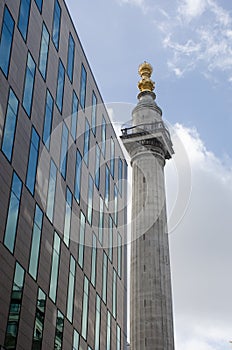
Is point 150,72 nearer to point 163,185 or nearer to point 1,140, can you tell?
point 163,185

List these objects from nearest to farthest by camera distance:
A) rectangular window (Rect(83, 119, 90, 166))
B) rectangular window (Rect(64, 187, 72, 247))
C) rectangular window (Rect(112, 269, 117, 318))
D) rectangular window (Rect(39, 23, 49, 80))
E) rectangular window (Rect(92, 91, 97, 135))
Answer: rectangular window (Rect(39, 23, 49, 80)) → rectangular window (Rect(64, 187, 72, 247)) → rectangular window (Rect(83, 119, 90, 166)) → rectangular window (Rect(112, 269, 117, 318)) → rectangular window (Rect(92, 91, 97, 135))

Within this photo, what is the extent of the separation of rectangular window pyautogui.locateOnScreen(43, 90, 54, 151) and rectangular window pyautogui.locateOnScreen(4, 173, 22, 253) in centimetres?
579

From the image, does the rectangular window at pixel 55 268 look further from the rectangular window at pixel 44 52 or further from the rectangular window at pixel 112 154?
the rectangular window at pixel 112 154

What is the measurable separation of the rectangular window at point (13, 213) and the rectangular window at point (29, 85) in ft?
Answer: 17.1

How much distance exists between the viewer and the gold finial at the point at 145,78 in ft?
269

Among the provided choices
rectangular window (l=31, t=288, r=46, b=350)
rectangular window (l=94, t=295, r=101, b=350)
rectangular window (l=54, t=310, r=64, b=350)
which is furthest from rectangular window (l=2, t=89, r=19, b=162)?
rectangular window (l=94, t=295, r=101, b=350)

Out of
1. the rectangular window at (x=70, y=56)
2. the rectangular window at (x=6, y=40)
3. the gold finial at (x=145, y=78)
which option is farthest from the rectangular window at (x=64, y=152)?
the gold finial at (x=145, y=78)

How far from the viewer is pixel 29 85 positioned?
32250mm

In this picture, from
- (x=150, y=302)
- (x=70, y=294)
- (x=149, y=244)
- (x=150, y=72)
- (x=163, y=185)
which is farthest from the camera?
(x=150, y=72)

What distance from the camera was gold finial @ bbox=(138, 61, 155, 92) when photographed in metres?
82.0

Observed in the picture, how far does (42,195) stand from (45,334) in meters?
8.53

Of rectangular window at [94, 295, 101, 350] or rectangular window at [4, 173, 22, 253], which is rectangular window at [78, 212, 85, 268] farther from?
rectangular window at [4, 173, 22, 253]

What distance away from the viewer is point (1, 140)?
27.3 meters

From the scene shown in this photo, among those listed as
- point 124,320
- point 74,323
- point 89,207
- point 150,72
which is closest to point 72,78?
point 89,207
